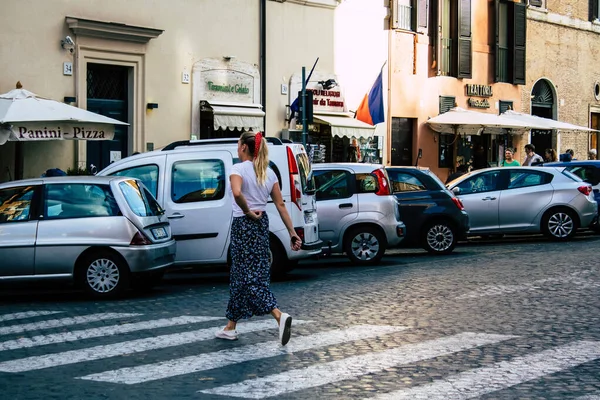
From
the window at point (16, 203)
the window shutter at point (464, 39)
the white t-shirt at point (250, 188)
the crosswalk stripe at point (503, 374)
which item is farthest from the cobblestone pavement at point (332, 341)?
the window shutter at point (464, 39)

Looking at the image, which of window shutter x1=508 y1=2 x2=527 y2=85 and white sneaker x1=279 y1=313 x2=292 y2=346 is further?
window shutter x1=508 y1=2 x2=527 y2=85

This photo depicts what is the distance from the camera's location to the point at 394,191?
18.5 meters

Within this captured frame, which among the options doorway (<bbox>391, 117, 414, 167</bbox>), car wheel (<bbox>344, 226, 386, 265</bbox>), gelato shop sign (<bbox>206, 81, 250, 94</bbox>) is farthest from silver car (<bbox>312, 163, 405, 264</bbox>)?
doorway (<bbox>391, 117, 414, 167</bbox>)

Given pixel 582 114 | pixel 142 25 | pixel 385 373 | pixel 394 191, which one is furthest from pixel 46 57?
pixel 582 114

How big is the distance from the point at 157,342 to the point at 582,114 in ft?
109

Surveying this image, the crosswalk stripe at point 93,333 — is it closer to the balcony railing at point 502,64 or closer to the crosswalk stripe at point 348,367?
the crosswalk stripe at point 348,367

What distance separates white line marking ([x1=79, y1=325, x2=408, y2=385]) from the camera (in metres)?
7.81

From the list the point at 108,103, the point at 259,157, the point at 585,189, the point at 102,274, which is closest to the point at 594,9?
the point at 585,189

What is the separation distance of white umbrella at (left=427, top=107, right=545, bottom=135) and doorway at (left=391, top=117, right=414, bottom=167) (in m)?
0.65

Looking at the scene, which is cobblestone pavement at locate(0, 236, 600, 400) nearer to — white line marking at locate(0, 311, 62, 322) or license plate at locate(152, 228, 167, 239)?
white line marking at locate(0, 311, 62, 322)

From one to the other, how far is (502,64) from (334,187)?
67.1 ft

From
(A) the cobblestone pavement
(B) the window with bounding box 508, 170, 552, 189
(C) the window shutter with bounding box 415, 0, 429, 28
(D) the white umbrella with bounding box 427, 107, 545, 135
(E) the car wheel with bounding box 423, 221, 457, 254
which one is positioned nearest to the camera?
(A) the cobblestone pavement

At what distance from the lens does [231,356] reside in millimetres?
8570

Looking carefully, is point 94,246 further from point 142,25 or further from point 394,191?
point 142,25
